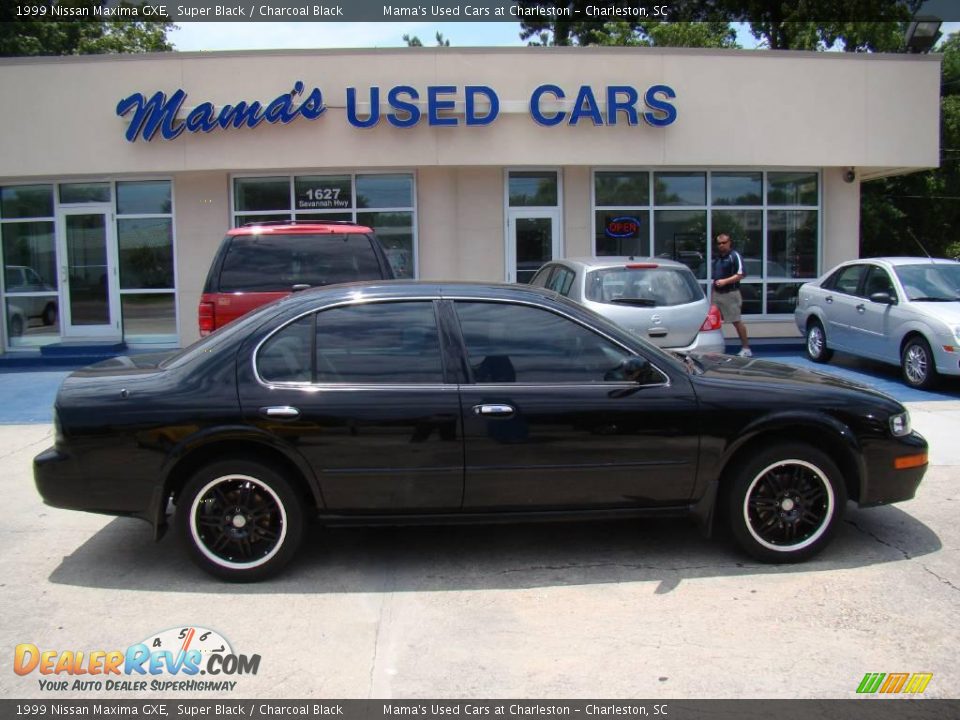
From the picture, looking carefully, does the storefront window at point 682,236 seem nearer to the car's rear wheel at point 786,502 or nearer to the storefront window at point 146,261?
the storefront window at point 146,261

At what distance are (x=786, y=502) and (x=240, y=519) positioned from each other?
Answer: 120 inches

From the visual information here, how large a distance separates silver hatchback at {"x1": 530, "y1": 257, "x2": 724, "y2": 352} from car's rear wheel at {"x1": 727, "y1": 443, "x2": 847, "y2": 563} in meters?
3.31

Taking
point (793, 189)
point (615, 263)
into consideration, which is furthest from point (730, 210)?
point (615, 263)

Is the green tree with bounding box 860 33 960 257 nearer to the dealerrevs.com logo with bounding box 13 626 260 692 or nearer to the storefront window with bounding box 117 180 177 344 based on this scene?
the storefront window with bounding box 117 180 177 344

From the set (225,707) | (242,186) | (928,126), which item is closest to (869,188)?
(928,126)

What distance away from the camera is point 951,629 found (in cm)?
407

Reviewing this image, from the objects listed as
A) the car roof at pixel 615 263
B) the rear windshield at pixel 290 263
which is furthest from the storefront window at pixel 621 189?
the rear windshield at pixel 290 263

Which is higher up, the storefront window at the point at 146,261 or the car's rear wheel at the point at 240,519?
the storefront window at the point at 146,261

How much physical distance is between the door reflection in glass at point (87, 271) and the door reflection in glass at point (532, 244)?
7.11 m

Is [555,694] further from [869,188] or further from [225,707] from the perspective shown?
[869,188]

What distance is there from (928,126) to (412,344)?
13231mm

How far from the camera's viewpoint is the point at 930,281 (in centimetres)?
1081

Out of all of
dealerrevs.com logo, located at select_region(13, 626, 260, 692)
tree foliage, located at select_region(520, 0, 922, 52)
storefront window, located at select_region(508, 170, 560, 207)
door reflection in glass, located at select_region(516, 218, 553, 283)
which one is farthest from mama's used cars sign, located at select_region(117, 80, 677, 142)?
tree foliage, located at select_region(520, 0, 922, 52)

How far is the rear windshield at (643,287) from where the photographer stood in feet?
27.3
